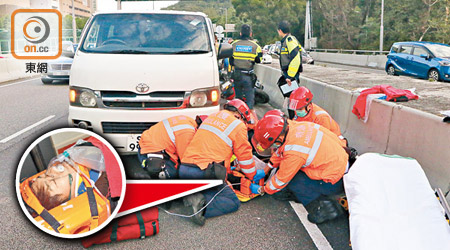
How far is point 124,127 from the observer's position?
523 cm

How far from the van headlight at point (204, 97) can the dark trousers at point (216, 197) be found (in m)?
1.15

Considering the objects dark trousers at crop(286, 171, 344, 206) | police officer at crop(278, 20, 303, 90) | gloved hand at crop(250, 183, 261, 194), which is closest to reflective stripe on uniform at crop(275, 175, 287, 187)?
dark trousers at crop(286, 171, 344, 206)

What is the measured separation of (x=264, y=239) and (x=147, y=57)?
10.0 feet

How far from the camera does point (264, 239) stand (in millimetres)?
3795

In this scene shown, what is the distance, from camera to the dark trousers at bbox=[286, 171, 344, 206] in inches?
175

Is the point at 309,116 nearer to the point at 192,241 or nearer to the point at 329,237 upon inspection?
the point at 329,237

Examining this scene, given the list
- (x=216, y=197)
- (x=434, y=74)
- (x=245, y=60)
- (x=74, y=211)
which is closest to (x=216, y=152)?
(x=216, y=197)

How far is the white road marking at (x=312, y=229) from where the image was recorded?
12.1 feet

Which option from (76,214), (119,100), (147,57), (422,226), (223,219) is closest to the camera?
(76,214)

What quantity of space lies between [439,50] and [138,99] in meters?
15.9

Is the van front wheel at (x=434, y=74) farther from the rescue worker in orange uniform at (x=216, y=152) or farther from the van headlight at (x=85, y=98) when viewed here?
the van headlight at (x=85, y=98)

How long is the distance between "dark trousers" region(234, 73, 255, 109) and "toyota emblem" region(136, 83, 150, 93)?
3910 mm

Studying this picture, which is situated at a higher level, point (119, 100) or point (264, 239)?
point (119, 100)

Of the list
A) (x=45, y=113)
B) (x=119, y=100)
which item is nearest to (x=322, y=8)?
(x=45, y=113)
